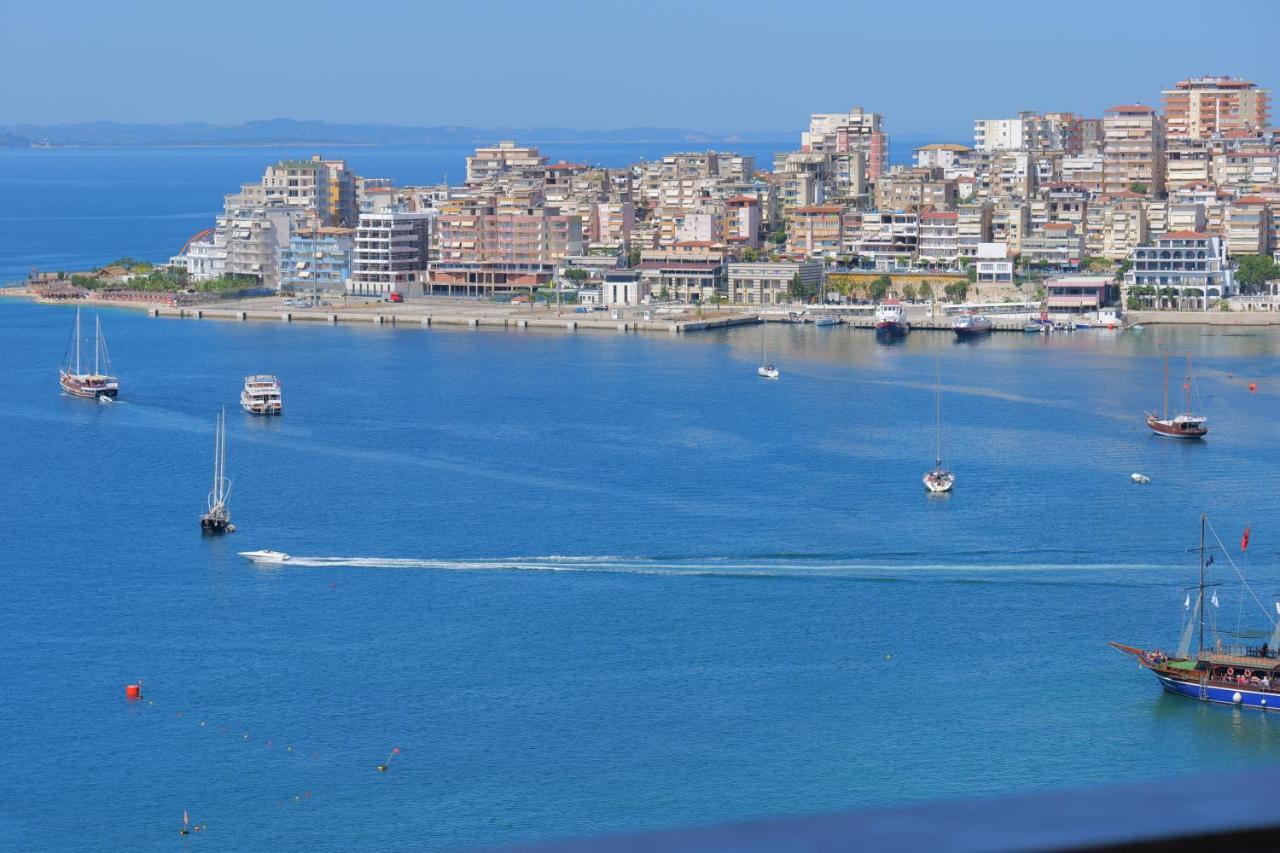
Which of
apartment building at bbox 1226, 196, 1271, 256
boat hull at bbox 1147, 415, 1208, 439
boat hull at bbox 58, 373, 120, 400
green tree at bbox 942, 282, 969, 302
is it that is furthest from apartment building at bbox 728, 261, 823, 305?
boat hull at bbox 1147, 415, 1208, 439

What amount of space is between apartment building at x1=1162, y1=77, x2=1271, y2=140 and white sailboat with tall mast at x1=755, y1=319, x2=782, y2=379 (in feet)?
35.9

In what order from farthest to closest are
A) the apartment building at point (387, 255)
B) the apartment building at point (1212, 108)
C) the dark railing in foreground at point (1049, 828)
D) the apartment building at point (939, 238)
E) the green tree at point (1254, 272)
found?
the apartment building at point (1212, 108), the apartment building at point (939, 238), the apartment building at point (387, 255), the green tree at point (1254, 272), the dark railing in foreground at point (1049, 828)

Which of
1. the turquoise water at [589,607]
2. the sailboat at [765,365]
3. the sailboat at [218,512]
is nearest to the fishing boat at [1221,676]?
the turquoise water at [589,607]

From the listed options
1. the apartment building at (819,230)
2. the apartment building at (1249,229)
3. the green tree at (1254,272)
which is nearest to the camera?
the green tree at (1254,272)

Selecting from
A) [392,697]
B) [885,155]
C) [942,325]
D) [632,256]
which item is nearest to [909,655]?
[392,697]

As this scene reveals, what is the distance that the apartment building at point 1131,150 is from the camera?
24.7 m

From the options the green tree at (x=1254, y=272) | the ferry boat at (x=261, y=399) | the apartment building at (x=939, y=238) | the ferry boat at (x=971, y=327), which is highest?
Result: the apartment building at (x=939, y=238)

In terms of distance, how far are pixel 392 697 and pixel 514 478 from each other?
429 centimetres

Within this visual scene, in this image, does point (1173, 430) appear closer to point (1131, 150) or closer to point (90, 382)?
point (90, 382)

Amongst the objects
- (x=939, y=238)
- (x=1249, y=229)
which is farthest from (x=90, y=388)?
(x=1249, y=229)

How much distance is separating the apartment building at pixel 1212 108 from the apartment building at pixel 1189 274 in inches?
330

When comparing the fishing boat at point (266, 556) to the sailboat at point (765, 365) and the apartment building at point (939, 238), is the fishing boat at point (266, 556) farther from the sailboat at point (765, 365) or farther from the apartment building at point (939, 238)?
the apartment building at point (939, 238)

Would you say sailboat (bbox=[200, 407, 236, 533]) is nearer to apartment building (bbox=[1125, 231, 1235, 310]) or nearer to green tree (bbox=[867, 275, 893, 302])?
green tree (bbox=[867, 275, 893, 302])

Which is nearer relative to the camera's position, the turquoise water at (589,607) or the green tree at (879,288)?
the turquoise water at (589,607)
